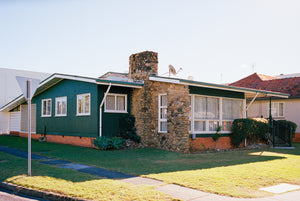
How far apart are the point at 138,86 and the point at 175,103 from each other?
9.10 ft

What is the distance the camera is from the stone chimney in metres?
17.2

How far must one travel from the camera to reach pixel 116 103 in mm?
16766

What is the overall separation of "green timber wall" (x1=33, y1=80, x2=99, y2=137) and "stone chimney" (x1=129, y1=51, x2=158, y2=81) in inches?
110

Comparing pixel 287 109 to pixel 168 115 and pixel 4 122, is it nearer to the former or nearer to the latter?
pixel 168 115

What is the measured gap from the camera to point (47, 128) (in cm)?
2056

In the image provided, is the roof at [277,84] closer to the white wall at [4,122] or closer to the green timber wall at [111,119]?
the green timber wall at [111,119]

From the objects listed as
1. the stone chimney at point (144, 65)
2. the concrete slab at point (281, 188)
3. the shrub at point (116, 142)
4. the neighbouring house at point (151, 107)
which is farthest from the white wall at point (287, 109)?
the concrete slab at point (281, 188)

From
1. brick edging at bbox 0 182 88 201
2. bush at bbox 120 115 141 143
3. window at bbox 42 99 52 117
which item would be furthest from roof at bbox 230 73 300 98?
brick edging at bbox 0 182 88 201

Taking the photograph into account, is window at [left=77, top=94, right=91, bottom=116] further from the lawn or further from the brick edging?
the brick edging

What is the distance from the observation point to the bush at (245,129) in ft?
55.6

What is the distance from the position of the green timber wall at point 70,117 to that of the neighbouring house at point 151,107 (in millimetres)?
52

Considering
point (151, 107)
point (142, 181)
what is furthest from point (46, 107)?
point (142, 181)

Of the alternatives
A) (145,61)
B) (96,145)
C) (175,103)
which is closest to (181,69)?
(145,61)

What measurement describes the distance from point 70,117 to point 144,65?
17.7 ft
